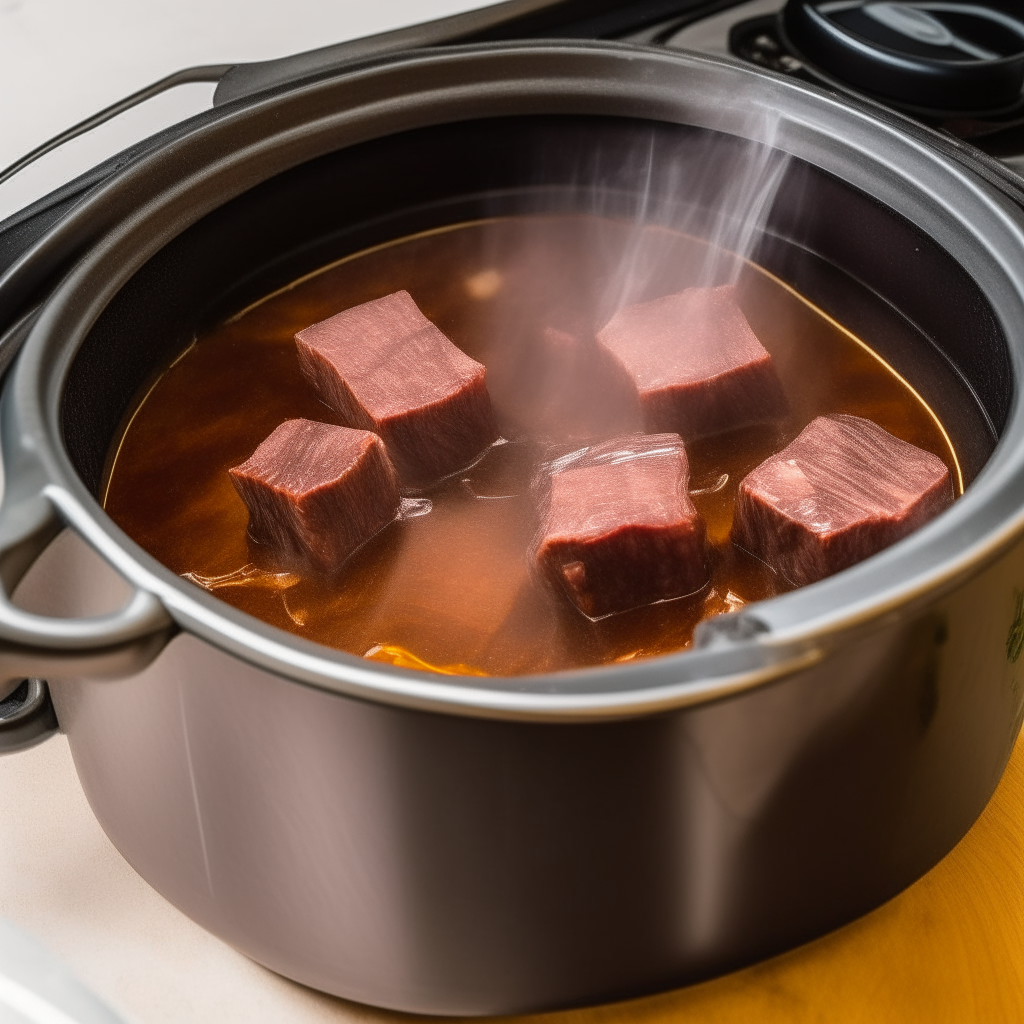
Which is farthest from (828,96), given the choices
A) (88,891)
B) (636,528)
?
(88,891)

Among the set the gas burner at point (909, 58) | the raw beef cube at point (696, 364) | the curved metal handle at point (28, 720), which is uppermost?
the gas burner at point (909, 58)

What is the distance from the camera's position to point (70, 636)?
913 mm

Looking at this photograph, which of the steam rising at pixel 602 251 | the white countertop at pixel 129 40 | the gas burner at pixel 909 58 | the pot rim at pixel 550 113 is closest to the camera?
the pot rim at pixel 550 113

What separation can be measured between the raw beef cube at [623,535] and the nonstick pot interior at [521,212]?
411mm

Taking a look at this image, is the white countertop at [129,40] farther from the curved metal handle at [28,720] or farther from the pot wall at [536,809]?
the pot wall at [536,809]

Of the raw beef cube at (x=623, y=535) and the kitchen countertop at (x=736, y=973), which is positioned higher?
the raw beef cube at (x=623, y=535)

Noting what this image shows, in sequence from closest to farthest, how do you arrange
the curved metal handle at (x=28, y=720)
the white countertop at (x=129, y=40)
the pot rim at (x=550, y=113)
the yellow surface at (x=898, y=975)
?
the pot rim at (x=550, y=113), the yellow surface at (x=898, y=975), the curved metal handle at (x=28, y=720), the white countertop at (x=129, y=40)

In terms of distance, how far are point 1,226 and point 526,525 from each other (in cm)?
73

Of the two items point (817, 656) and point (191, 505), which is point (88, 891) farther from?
point (817, 656)

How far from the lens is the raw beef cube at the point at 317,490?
1369mm

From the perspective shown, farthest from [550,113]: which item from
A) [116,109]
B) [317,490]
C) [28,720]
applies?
[28,720]

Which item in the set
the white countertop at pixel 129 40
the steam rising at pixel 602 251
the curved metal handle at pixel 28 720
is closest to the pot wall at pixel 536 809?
the curved metal handle at pixel 28 720

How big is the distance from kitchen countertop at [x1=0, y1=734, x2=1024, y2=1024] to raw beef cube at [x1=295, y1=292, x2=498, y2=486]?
599mm

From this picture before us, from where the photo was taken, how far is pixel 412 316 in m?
1.60
